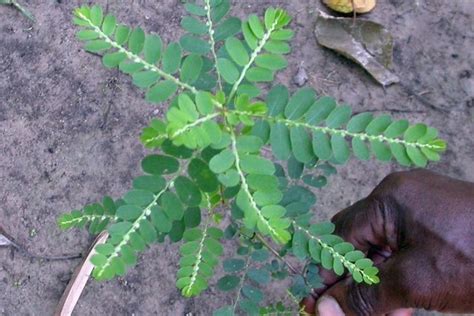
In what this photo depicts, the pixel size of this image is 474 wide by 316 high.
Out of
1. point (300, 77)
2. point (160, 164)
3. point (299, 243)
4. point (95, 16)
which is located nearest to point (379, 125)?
point (299, 243)

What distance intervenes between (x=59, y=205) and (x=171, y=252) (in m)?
0.51

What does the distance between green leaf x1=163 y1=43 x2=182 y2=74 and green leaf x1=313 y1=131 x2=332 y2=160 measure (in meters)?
0.35

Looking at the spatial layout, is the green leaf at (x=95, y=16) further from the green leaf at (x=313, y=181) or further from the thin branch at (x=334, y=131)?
the green leaf at (x=313, y=181)

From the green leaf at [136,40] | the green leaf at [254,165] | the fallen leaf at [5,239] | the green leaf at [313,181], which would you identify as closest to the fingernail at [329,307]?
the green leaf at [313,181]

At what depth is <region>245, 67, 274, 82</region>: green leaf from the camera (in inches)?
59.2

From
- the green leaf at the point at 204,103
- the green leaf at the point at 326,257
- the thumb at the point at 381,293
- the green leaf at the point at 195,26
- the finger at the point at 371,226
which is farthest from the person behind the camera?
the finger at the point at 371,226

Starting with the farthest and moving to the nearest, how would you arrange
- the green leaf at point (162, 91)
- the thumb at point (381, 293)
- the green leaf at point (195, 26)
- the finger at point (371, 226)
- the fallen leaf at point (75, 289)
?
the fallen leaf at point (75, 289), the finger at point (371, 226), the thumb at point (381, 293), the green leaf at point (195, 26), the green leaf at point (162, 91)

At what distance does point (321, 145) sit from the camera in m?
1.52

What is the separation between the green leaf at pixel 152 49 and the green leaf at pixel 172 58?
21 millimetres

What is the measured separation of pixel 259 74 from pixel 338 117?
0.21 meters

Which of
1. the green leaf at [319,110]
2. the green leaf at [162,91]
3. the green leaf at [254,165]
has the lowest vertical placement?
the green leaf at [254,165]

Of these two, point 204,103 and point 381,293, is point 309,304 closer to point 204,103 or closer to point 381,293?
point 381,293

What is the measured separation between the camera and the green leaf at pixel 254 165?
1419 mm

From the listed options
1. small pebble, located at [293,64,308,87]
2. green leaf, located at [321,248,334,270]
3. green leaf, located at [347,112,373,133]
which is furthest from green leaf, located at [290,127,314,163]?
small pebble, located at [293,64,308,87]
